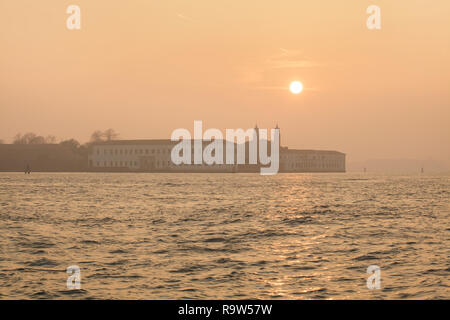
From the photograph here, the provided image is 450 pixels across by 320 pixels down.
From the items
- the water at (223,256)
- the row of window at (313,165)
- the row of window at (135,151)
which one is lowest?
the water at (223,256)

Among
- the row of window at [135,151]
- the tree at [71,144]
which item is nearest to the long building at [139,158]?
the row of window at [135,151]

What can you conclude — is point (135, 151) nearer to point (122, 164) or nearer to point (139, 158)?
point (139, 158)

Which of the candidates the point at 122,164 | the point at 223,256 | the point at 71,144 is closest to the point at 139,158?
the point at 122,164

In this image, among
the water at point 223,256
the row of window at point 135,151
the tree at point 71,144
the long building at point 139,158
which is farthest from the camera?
the tree at point 71,144

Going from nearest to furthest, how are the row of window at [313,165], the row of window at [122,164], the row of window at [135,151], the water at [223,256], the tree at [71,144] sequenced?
the water at [223,256]
the row of window at [135,151]
the row of window at [122,164]
the tree at [71,144]
the row of window at [313,165]

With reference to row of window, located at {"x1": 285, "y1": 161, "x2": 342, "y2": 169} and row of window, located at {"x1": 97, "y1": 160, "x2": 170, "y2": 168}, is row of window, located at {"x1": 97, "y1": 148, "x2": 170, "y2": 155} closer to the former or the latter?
row of window, located at {"x1": 97, "y1": 160, "x2": 170, "y2": 168}

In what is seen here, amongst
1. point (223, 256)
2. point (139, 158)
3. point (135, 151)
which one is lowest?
point (223, 256)

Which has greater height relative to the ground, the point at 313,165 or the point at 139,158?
the point at 139,158

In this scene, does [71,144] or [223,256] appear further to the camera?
[71,144]

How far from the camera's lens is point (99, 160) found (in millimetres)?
141500

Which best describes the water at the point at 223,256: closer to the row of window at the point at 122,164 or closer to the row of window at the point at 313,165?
the row of window at the point at 122,164

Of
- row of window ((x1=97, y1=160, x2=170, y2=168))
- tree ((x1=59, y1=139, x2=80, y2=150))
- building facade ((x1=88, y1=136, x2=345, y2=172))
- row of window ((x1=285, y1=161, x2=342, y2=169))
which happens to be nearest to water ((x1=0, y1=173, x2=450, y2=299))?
building facade ((x1=88, y1=136, x2=345, y2=172))
